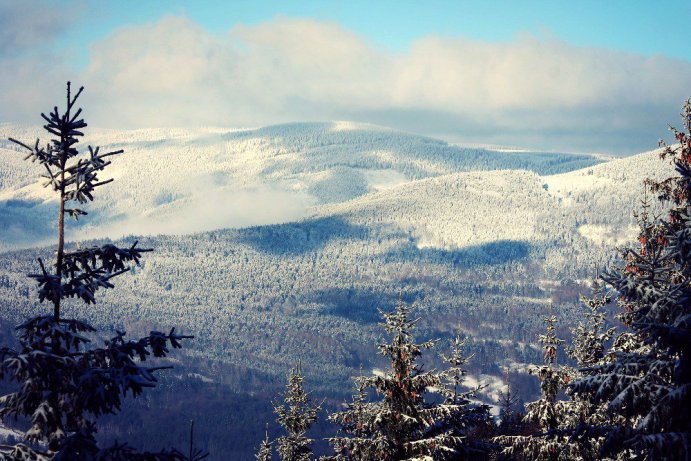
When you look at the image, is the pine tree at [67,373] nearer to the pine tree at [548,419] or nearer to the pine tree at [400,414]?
the pine tree at [400,414]

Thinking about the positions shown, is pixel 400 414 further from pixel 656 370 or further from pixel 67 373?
pixel 67 373

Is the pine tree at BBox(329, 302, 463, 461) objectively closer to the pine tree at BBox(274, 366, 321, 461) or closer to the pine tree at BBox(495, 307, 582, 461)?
the pine tree at BBox(495, 307, 582, 461)

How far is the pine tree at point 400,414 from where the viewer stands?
27.5 m

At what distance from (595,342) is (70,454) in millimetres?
23794

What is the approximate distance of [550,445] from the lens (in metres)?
30.0

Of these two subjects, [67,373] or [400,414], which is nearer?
[67,373]

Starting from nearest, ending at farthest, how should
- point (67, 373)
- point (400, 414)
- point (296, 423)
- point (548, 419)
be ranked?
point (67, 373), point (400, 414), point (548, 419), point (296, 423)

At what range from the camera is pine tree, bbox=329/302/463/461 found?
27.5 metres

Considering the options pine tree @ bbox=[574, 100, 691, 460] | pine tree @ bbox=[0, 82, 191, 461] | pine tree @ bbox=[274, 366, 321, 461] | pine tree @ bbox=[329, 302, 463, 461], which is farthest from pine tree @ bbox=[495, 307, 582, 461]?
pine tree @ bbox=[274, 366, 321, 461]

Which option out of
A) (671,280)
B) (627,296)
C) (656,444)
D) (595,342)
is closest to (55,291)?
(656,444)

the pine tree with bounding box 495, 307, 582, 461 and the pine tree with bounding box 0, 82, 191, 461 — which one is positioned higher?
the pine tree with bounding box 0, 82, 191, 461

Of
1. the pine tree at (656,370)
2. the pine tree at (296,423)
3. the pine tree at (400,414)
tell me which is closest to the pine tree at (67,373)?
the pine tree at (656,370)

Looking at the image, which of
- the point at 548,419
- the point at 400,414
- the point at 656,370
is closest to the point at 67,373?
the point at 656,370

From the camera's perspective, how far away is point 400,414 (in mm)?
27734
